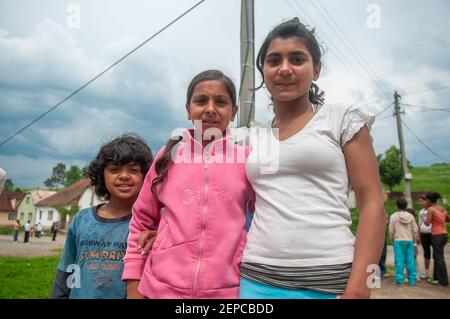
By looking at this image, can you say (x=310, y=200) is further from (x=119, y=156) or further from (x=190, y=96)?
(x=119, y=156)

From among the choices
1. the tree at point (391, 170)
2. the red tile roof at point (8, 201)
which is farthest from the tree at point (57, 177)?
the tree at point (391, 170)

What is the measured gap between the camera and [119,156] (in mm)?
2033

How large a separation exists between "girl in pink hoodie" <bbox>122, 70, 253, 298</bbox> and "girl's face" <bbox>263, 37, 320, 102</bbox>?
0.95 feet

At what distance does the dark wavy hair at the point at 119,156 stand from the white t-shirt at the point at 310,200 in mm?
1036

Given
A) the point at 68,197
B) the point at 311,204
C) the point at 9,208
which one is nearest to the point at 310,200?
the point at 311,204

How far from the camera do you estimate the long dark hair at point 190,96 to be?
152 centimetres

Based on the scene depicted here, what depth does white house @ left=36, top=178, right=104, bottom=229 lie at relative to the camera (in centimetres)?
4200

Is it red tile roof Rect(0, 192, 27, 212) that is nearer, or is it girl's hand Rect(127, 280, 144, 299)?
girl's hand Rect(127, 280, 144, 299)

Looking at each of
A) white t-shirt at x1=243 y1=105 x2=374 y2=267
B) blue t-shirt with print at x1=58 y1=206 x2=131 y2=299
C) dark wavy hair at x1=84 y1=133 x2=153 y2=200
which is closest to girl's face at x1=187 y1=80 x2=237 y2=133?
white t-shirt at x1=243 y1=105 x2=374 y2=267

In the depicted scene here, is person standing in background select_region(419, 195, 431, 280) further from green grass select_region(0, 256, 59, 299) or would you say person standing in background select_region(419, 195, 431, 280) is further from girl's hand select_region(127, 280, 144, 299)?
green grass select_region(0, 256, 59, 299)

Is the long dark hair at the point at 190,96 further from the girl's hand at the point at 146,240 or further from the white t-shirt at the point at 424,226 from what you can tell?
the white t-shirt at the point at 424,226

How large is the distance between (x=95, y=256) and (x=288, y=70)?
4.69 feet

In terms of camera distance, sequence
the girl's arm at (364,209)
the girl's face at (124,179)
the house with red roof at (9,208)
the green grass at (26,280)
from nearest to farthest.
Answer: the girl's arm at (364,209) → the girl's face at (124,179) → the green grass at (26,280) → the house with red roof at (9,208)
